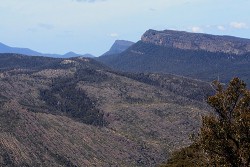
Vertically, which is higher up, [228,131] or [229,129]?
[229,129]

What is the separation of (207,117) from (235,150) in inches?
111

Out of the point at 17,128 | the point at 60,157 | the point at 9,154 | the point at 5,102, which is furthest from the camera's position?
the point at 5,102

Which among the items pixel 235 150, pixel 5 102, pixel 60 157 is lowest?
pixel 60 157

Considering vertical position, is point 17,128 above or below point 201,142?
below

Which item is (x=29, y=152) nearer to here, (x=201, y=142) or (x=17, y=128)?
(x=17, y=128)

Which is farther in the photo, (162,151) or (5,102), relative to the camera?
(5,102)

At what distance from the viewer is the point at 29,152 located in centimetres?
14988

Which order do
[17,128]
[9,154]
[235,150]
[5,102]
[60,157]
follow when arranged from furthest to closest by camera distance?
[5,102], [17,128], [60,157], [9,154], [235,150]

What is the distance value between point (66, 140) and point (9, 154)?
3176 cm

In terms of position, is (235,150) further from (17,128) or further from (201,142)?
(17,128)

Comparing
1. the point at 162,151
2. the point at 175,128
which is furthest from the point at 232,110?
the point at 175,128

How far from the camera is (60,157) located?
155m

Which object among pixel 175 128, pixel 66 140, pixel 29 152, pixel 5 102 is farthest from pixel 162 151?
pixel 5 102

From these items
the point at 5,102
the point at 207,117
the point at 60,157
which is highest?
the point at 207,117
